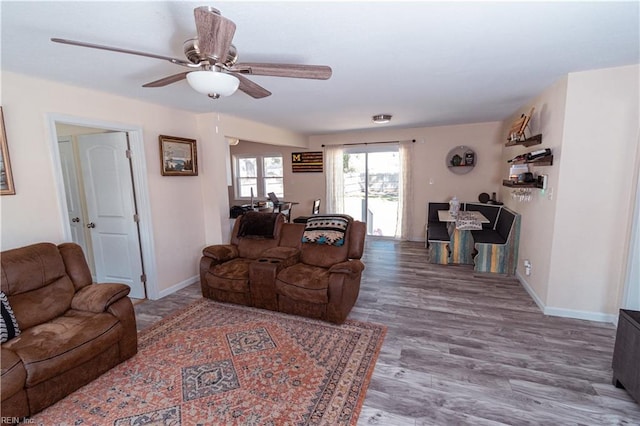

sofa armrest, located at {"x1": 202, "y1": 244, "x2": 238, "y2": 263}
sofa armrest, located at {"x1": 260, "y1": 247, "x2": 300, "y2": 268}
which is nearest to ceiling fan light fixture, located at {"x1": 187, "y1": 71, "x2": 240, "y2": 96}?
sofa armrest, located at {"x1": 260, "y1": 247, "x2": 300, "y2": 268}

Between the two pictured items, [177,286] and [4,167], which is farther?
[177,286]

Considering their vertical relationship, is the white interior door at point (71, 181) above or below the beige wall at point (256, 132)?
below

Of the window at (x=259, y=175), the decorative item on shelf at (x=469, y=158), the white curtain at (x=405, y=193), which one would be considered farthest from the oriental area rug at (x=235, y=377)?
the window at (x=259, y=175)

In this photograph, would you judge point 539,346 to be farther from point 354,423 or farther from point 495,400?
point 354,423

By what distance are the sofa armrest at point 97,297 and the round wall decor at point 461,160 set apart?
18.0 feet

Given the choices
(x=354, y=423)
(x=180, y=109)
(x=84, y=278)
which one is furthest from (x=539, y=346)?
(x=180, y=109)

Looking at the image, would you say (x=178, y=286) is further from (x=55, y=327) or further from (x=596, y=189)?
(x=596, y=189)

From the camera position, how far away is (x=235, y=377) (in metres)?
2.12

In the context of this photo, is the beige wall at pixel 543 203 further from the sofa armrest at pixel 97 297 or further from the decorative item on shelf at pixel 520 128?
the sofa armrest at pixel 97 297

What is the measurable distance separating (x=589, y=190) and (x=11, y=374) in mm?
4543

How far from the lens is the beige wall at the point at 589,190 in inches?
98.5

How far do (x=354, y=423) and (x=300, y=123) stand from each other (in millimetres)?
4203

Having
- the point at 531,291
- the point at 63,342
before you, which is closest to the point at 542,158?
the point at 531,291

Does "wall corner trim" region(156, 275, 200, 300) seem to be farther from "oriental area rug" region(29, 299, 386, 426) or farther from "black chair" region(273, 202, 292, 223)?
"black chair" region(273, 202, 292, 223)
